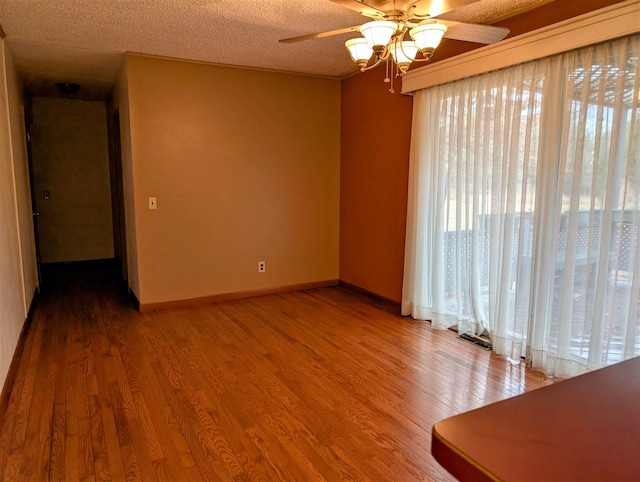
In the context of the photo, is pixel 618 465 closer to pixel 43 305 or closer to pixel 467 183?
pixel 467 183

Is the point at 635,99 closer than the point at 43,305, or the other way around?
the point at 635,99

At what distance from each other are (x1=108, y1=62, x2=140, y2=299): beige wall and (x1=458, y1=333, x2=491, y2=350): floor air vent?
10.3ft

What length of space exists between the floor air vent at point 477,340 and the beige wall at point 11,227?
3.20 metres

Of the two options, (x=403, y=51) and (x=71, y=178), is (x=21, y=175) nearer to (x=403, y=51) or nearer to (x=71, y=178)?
(x=71, y=178)

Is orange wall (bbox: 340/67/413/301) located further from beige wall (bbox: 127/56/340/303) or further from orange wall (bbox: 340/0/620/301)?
beige wall (bbox: 127/56/340/303)

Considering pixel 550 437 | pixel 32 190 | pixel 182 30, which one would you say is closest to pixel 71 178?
pixel 32 190

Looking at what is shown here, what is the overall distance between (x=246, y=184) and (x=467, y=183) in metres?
2.35

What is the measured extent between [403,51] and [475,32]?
1.29ft

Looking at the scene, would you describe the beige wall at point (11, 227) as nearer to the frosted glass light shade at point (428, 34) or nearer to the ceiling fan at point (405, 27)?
the ceiling fan at point (405, 27)

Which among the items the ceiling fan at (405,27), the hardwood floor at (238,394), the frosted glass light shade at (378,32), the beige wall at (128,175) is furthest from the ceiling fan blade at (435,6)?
the beige wall at (128,175)

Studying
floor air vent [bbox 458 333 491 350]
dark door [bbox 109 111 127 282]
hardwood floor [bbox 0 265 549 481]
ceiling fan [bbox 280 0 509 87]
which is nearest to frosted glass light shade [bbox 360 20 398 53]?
ceiling fan [bbox 280 0 509 87]

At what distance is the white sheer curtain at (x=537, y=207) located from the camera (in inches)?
96.7

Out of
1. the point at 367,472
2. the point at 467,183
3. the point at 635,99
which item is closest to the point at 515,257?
the point at 467,183

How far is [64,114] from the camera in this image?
20.4ft
